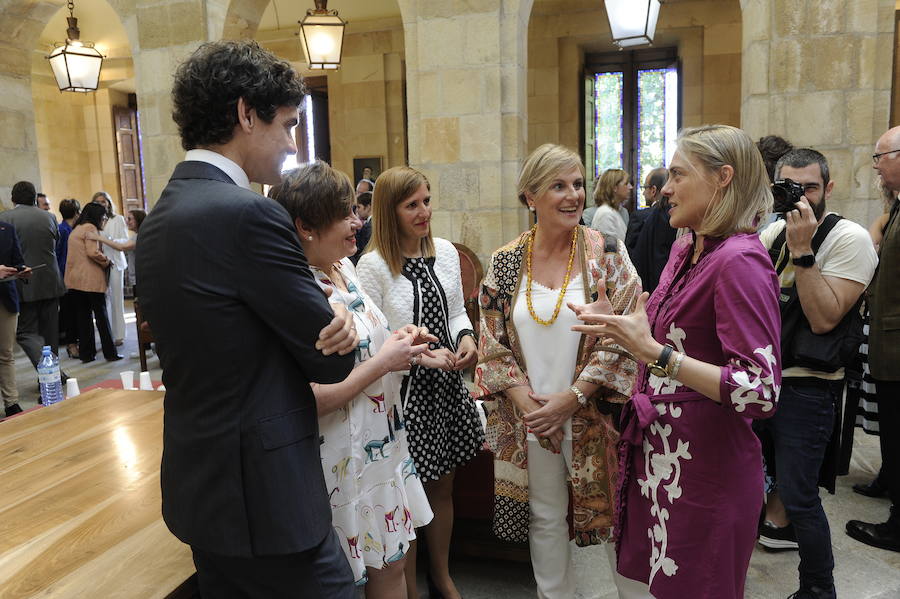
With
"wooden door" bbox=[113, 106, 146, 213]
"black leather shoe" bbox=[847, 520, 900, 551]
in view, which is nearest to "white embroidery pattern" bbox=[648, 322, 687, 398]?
"black leather shoe" bbox=[847, 520, 900, 551]

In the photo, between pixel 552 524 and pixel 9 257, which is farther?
pixel 9 257

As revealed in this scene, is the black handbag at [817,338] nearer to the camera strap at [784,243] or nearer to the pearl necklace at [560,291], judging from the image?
the camera strap at [784,243]

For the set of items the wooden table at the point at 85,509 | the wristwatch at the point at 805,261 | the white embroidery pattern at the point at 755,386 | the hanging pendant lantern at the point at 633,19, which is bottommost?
the wooden table at the point at 85,509

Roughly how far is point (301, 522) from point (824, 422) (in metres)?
2.09

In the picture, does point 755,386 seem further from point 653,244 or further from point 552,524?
point 653,244

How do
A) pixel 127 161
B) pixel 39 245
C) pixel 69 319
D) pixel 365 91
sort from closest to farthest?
1. pixel 39 245
2. pixel 69 319
3. pixel 365 91
4. pixel 127 161

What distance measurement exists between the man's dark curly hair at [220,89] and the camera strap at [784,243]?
81.9 inches

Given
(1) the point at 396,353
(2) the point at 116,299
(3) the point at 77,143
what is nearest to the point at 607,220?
(1) the point at 396,353

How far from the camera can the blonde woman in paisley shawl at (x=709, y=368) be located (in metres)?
1.53

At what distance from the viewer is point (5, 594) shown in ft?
4.52

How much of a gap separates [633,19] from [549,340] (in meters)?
2.86

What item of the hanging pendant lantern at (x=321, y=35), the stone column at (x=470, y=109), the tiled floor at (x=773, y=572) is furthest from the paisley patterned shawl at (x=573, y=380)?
the hanging pendant lantern at (x=321, y=35)

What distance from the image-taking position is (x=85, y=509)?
5.78 ft

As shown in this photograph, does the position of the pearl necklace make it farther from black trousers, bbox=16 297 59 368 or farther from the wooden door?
the wooden door
